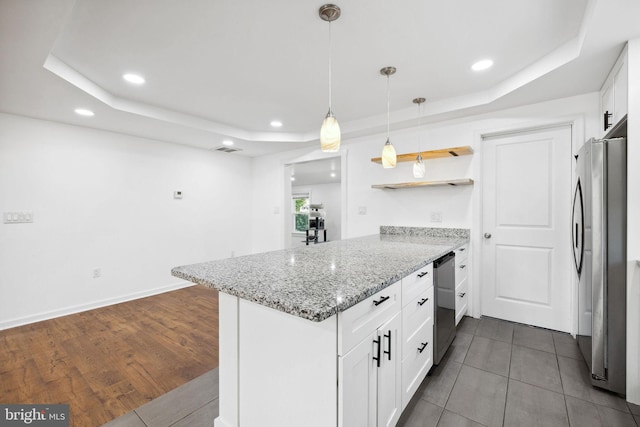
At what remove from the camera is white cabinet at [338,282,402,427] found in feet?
3.21

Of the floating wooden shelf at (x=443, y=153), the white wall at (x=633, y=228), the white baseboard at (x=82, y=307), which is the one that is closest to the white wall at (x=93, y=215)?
the white baseboard at (x=82, y=307)

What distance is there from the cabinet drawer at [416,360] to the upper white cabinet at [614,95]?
1862mm

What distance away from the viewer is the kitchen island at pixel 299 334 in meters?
0.96

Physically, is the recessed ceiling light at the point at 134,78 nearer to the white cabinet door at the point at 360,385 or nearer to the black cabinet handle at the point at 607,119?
the white cabinet door at the point at 360,385

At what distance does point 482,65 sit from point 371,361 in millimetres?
2330

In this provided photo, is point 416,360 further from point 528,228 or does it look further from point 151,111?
point 151,111

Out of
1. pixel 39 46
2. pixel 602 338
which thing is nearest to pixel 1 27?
pixel 39 46

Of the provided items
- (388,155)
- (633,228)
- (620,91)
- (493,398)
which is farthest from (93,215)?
(620,91)

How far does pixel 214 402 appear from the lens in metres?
1.71

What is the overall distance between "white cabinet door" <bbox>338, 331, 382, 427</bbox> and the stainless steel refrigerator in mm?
1574

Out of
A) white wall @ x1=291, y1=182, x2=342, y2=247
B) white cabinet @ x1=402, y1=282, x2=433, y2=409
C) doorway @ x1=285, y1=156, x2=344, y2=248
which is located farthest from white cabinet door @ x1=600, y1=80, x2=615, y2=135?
white wall @ x1=291, y1=182, x2=342, y2=247

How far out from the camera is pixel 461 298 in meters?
2.63

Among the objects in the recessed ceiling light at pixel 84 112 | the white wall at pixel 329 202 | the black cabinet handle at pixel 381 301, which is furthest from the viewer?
the white wall at pixel 329 202

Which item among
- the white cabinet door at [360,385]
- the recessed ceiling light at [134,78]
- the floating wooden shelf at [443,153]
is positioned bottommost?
→ the white cabinet door at [360,385]
